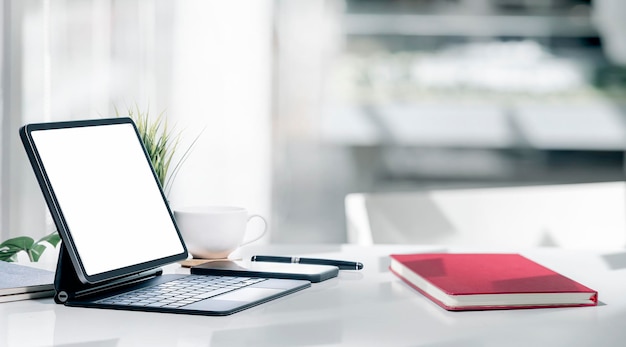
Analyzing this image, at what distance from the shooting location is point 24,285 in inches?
40.2

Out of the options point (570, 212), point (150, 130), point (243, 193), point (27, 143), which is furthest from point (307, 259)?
point (243, 193)

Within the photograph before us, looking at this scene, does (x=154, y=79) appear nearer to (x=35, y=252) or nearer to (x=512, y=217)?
(x=512, y=217)

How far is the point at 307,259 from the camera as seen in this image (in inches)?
49.0

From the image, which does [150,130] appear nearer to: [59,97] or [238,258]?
[238,258]

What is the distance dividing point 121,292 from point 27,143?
0.21 m

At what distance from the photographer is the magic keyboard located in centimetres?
97

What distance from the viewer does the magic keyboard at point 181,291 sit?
0.97 m

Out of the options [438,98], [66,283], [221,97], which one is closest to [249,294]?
[66,283]

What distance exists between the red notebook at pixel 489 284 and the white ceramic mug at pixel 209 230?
0.25 m

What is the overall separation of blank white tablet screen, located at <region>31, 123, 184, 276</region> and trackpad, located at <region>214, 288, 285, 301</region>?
0.14 m

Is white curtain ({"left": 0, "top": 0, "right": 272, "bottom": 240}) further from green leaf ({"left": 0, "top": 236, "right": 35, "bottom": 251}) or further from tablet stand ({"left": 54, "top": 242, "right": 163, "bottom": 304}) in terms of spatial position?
tablet stand ({"left": 54, "top": 242, "right": 163, "bottom": 304})

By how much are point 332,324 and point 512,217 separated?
60.2 inches

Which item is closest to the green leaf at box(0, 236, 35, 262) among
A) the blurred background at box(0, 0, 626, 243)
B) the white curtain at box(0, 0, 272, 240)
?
the white curtain at box(0, 0, 272, 240)

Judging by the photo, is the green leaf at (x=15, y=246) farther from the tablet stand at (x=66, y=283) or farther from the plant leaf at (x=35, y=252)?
the tablet stand at (x=66, y=283)
